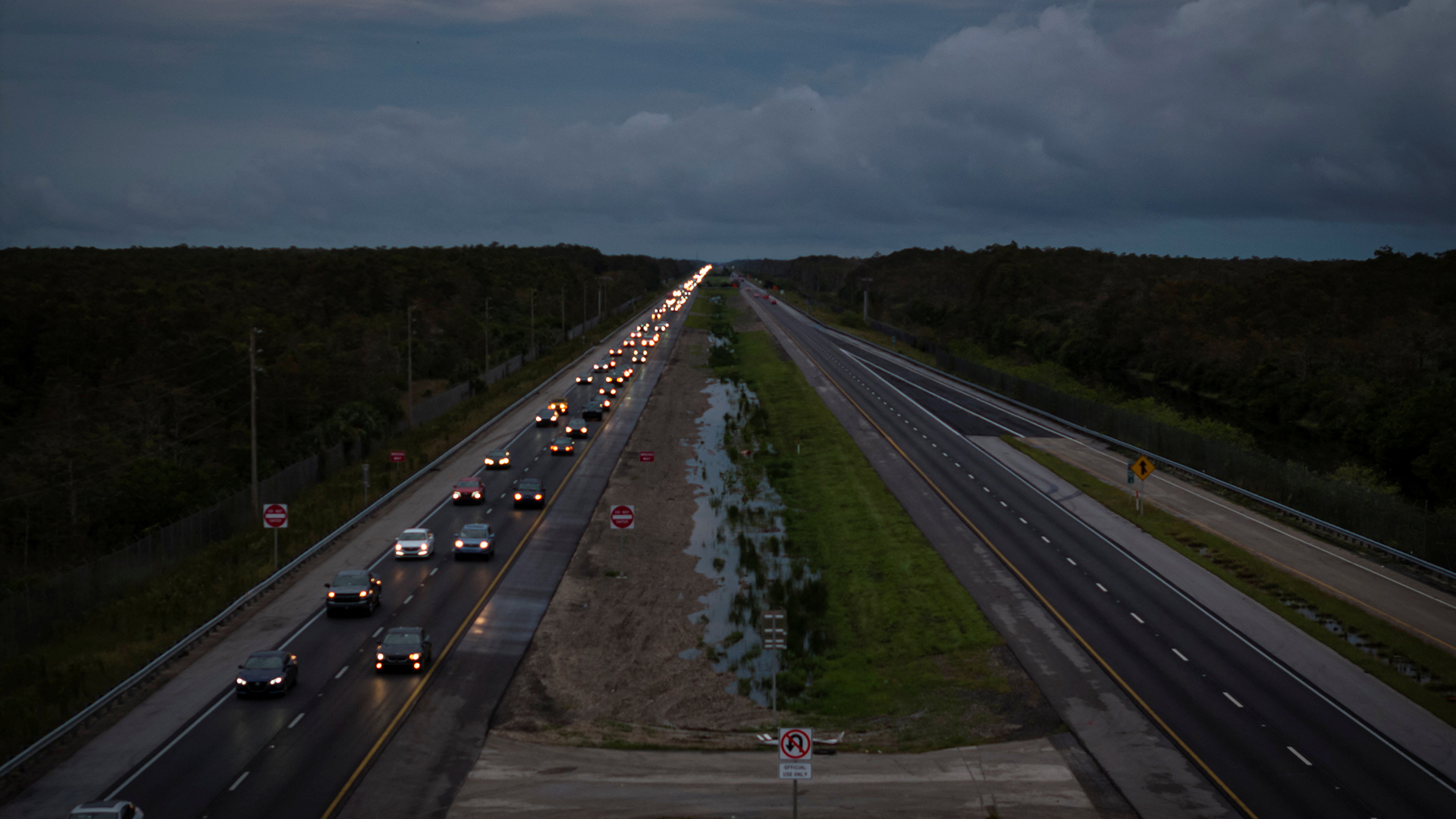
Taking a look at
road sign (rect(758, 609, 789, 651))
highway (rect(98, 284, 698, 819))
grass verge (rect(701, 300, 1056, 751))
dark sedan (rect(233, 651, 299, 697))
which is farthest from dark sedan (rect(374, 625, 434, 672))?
road sign (rect(758, 609, 789, 651))

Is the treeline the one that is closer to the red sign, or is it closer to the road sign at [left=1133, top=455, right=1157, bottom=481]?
the red sign

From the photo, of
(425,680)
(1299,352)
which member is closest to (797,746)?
(425,680)

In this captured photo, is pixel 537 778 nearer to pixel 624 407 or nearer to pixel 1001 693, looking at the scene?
pixel 1001 693

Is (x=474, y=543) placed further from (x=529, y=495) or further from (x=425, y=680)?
(x=425, y=680)

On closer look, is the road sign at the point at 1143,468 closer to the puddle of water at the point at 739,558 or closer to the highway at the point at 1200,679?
the highway at the point at 1200,679

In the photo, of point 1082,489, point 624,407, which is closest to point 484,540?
point 1082,489

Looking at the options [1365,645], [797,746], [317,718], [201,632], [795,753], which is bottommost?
[201,632]

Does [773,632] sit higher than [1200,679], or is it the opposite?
[773,632]
